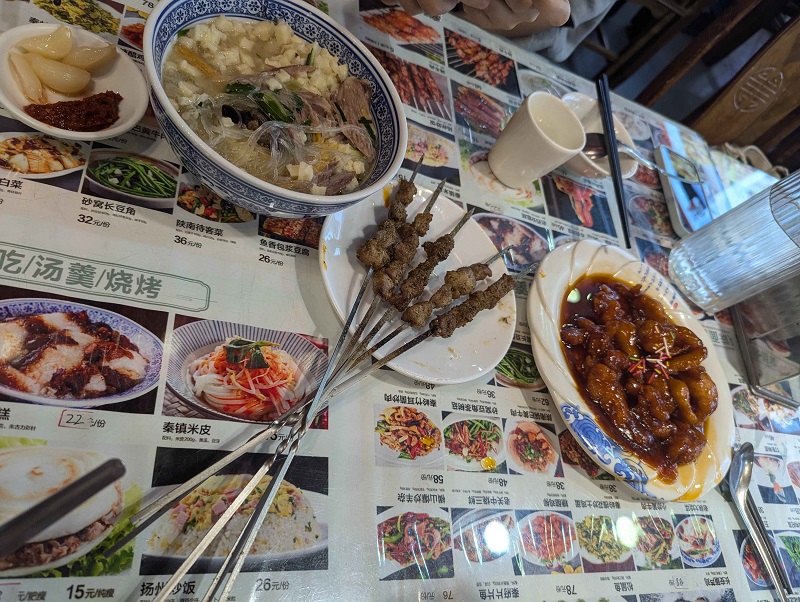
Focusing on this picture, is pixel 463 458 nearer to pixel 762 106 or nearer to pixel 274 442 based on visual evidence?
pixel 274 442

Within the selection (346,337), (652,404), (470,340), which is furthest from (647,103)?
(346,337)

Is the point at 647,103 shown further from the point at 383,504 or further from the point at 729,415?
the point at 383,504

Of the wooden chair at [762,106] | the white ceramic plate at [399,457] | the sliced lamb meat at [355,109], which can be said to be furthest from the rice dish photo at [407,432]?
the wooden chair at [762,106]

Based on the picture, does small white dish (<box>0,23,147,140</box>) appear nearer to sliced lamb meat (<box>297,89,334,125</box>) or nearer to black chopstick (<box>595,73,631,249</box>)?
sliced lamb meat (<box>297,89,334,125</box>)

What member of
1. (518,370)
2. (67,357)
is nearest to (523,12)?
(518,370)

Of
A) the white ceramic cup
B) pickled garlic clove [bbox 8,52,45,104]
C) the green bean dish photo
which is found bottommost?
pickled garlic clove [bbox 8,52,45,104]

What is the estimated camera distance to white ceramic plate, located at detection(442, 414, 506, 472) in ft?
5.00

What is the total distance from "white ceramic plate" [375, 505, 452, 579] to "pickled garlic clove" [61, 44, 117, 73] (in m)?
1.49

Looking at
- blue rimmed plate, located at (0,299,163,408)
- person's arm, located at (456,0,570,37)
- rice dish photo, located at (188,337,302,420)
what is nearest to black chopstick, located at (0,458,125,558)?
blue rimmed plate, located at (0,299,163,408)

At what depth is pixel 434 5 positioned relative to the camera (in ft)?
6.23

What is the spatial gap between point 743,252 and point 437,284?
1626 mm

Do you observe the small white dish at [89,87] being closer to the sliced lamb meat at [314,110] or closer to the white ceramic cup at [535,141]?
the sliced lamb meat at [314,110]

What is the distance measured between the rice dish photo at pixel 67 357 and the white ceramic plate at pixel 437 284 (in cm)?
55

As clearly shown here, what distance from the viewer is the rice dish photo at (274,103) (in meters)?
1.37
